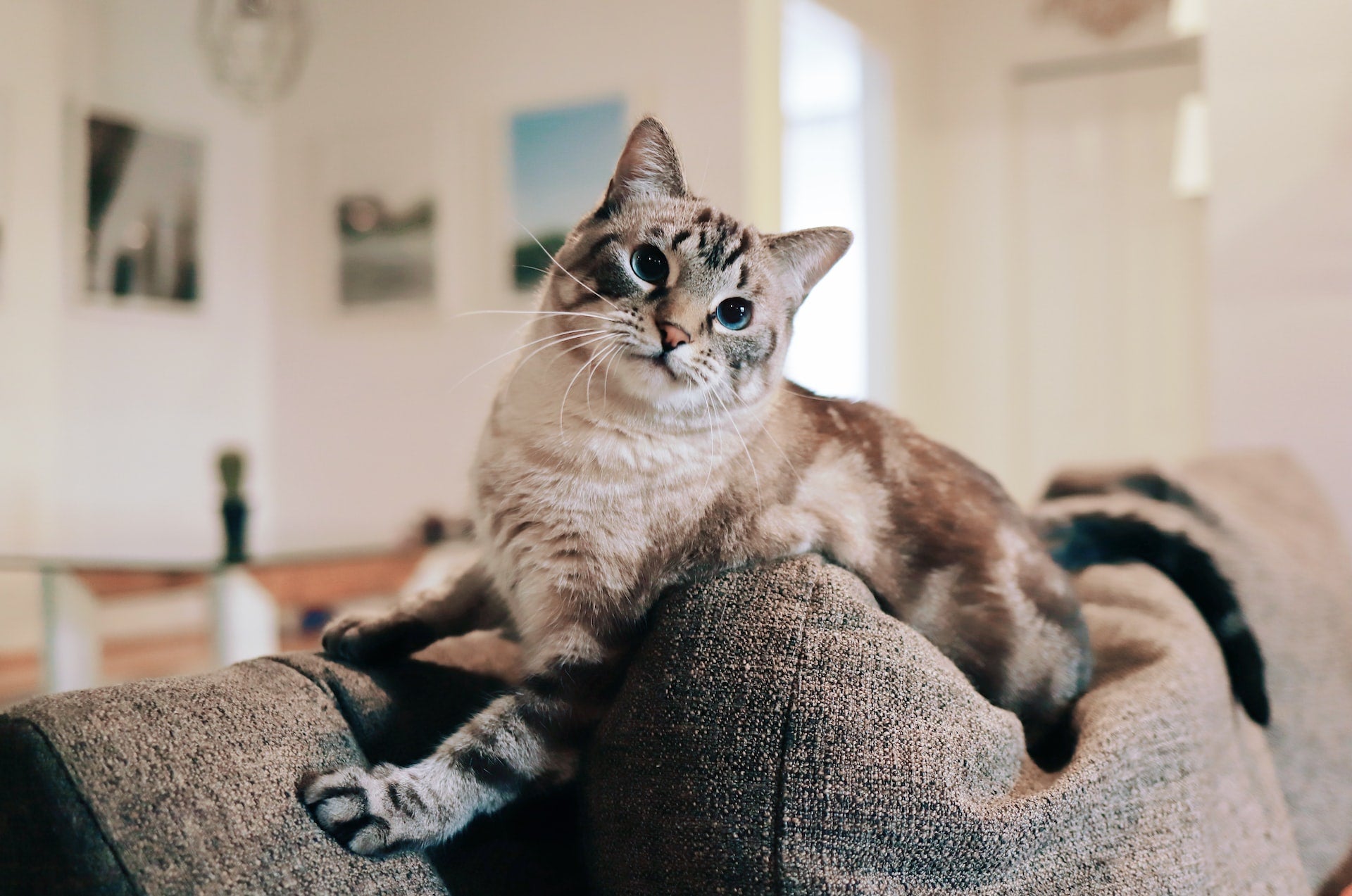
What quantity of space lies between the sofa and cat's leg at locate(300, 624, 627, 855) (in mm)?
20

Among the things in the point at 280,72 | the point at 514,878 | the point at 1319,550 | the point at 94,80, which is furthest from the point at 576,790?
the point at 280,72

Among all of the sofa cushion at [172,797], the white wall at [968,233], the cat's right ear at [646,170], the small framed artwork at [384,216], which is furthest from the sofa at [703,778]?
the small framed artwork at [384,216]

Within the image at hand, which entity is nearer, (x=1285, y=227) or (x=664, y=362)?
(x=664, y=362)

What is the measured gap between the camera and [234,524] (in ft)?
9.21

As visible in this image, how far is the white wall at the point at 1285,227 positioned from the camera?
7.98ft

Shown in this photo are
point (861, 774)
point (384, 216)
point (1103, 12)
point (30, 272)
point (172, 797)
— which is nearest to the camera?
point (172, 797)

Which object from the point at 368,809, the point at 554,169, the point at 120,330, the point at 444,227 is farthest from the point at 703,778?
the point at 120,330

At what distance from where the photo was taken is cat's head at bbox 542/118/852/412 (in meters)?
1.01

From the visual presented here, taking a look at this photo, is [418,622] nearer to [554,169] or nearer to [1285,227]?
[1285,227]

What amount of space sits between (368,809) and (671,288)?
1.89 ft

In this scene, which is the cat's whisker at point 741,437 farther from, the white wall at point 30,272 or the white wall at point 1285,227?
the white wall at point 30,272

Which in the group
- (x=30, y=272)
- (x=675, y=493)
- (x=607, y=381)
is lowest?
(x=675, y=493)

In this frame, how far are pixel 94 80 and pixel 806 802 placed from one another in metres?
4.45

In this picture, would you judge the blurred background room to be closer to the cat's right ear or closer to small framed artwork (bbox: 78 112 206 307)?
small framed artwork (bbox: 78 112 206 307)
